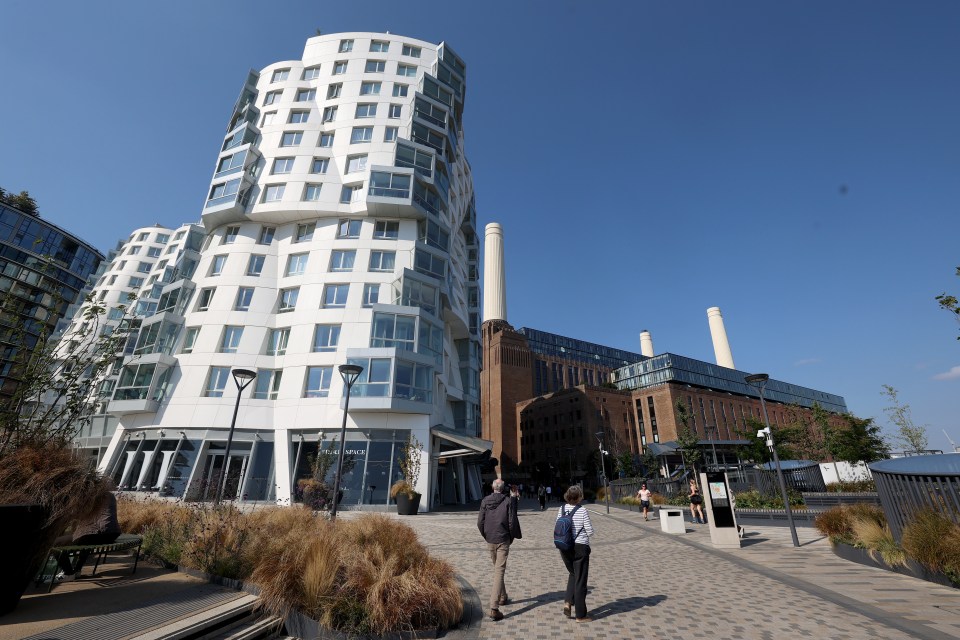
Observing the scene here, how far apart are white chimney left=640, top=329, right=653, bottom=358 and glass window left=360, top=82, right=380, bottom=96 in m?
116

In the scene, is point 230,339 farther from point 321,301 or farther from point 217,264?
point 217,264

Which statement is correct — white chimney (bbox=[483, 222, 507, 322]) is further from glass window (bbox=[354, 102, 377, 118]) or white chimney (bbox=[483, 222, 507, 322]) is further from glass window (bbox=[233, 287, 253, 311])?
glass window (bbox=[233, 287, 253, 311])

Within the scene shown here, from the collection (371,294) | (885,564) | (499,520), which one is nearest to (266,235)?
(371,294)

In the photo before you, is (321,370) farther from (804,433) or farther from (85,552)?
(804,433)

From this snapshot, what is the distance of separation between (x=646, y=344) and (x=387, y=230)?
387 ft

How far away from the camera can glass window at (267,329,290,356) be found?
2555 cm

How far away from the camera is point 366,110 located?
3216 centimetres

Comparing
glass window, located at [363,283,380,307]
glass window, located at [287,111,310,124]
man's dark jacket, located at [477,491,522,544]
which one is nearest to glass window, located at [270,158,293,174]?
glass window, located at [287,111,310,124]

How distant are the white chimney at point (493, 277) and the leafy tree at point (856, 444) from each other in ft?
200

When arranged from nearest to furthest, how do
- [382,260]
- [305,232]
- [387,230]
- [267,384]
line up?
[267,384]
[382,260]
[387,230]
[305,232]

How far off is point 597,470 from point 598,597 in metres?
65.9

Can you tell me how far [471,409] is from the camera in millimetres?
34469

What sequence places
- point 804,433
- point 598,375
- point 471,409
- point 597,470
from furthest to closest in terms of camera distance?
point 598,375
point 597,470
point 804,433
point 471,409

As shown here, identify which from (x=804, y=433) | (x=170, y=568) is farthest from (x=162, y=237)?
(x=804, y=433)
